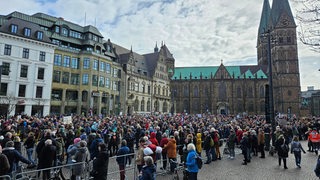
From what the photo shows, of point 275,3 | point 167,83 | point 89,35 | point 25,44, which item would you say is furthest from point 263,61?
point 25,44

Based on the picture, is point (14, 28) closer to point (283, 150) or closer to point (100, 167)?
point (100, 167)

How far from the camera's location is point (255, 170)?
35.2 ft

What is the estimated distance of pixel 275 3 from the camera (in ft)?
251

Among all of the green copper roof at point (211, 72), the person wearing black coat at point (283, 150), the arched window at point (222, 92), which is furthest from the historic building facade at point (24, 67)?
the arched window at point (222, 92)

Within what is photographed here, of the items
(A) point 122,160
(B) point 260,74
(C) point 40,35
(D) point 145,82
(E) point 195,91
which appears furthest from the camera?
(E) point 195,91

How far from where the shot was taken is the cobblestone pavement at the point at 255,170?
9.55m

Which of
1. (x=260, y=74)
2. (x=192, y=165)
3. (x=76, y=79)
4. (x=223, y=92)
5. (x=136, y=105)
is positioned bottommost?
(x=192, y=165)

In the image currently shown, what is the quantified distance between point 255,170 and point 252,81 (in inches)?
3067

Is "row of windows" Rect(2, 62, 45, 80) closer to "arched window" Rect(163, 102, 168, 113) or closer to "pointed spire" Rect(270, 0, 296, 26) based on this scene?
"arched window" Rect(163, 102, 168, 113)

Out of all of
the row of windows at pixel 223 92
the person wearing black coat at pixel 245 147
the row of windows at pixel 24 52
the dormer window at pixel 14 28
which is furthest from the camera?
the row of windows at pixel 223 92

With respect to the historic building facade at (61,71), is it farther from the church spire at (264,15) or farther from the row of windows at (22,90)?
the church spire at (264,15)

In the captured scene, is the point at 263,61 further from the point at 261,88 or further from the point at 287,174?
the point at 287,174

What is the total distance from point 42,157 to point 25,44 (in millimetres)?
30413

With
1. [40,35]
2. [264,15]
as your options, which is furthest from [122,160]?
[264,15]
